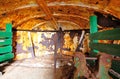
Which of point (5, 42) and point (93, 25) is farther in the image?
point (5, 42)

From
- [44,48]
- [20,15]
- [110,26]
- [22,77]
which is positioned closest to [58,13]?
[20,15]

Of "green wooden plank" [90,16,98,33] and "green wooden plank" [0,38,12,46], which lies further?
"green wooden plank" [0,38,12,46]

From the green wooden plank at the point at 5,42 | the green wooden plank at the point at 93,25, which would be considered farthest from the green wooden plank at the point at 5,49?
the green wooden plank at the point at 93,25

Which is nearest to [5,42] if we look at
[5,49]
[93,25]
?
[5,49]

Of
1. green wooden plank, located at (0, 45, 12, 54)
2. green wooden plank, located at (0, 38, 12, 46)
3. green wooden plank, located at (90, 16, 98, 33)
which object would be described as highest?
green wooden plank, located at (90, 16, 98, 33)

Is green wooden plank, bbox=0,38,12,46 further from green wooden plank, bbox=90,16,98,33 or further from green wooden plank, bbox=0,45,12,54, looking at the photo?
green wooden plank, bbox=90,16,98,33

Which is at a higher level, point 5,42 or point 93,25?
point 93,25

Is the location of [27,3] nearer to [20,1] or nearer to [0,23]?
[20,1]

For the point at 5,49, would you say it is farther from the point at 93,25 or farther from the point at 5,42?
the point at 93,25

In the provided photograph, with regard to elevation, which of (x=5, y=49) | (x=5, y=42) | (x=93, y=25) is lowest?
(x=5, y=49)

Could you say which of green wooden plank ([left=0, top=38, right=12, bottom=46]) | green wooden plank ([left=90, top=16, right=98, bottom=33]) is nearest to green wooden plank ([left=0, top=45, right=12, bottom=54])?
green wooden plank ([left=0, top=38, right=12, bottom=46])

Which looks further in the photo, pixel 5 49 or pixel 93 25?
pixel 5 49

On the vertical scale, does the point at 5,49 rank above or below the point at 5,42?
below

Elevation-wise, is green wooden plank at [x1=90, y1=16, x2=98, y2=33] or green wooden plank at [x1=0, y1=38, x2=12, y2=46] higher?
green wooden plank at [x1=90, y1=16, x2=98, y2=33]
